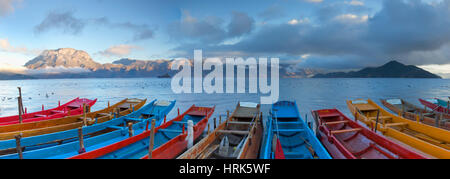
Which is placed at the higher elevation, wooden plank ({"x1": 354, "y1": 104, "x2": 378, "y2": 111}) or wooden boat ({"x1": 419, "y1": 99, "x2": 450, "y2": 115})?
wooden plank ({"x1": 354, "y1": 104, "x2": 378, "y2": 111})

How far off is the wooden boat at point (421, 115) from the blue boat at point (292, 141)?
7.24 m

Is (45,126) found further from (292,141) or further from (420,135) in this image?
(420,135)

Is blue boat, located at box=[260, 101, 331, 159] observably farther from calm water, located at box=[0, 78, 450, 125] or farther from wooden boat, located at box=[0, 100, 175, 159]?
calm water, located at box=[0, 78, 450, 125]

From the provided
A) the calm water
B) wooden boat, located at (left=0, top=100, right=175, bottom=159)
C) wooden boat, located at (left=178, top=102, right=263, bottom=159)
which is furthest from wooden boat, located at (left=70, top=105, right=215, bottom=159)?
the calm water

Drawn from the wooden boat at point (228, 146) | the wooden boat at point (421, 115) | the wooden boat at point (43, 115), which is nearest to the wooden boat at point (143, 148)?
the wooden boat at point (228, 146)

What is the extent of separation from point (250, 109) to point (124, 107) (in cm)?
1184

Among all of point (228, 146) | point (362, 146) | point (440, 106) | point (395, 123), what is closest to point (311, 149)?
point (362, 146)

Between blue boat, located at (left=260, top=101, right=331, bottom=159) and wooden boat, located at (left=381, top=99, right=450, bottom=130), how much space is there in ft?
23.8

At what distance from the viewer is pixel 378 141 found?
8.45 meters

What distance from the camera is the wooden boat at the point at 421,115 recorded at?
12.5 meters

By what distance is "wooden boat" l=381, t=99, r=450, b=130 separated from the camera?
41.2 ft

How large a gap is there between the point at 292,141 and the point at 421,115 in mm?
12368
